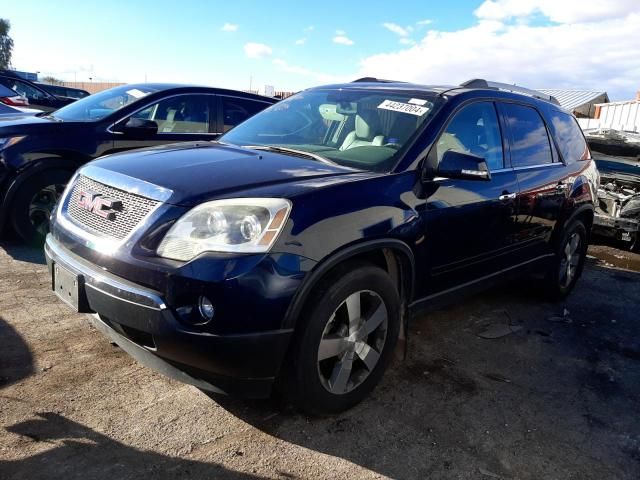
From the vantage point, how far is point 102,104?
5770 mm

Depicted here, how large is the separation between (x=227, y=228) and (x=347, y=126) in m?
1.52

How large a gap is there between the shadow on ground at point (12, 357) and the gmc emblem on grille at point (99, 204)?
101 cm

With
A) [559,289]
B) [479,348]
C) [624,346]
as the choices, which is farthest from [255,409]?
[559,289]

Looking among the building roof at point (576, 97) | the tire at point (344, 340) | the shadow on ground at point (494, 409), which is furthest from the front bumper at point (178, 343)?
the building roof at point (576, 97)

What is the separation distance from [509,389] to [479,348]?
606 millimetres

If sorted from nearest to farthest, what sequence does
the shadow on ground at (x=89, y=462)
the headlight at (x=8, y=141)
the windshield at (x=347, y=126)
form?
1. the shadow on ground at (x=89, y=462)
2. the windshield at (x=347, y=126)
3. the headlight at (x=8, y=141)

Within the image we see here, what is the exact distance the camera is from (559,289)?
16.5ft

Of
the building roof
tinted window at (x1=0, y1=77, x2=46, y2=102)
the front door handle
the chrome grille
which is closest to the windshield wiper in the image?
the chrome grille

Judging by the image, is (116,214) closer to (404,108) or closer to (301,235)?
(301,235)

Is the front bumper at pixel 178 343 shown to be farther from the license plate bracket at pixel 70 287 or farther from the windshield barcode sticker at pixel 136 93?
the windshield barcode sticker at pixel 136 93

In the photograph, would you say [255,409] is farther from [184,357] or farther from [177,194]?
[177,194]

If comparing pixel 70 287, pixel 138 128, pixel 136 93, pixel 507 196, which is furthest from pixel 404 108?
pixel 136 93

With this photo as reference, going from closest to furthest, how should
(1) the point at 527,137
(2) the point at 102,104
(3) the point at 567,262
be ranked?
1. (1) the point at 527,137
2. (3) the point at 567,262
3. (2) the point at 102,104

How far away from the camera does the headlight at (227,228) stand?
2.30 meters
